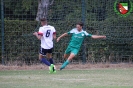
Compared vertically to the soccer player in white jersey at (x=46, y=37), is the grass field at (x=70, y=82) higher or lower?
lower

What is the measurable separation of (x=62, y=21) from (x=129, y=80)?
645 centimetres

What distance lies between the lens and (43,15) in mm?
19984

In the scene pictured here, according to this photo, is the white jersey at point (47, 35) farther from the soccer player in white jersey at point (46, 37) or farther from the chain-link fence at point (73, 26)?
the chain-link fence at point (73, 26)

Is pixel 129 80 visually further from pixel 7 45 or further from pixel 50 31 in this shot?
pixel 7 45

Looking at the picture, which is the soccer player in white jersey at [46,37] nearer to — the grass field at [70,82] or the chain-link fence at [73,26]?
the grass field at [70,82]

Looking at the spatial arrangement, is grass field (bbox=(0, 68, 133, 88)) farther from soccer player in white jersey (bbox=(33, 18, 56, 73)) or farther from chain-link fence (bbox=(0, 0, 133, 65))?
chain-link fence (bbox=(0, 0, 133, 65))

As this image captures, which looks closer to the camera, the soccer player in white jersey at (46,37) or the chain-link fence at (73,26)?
the soccer player in white jersey at (46,37)

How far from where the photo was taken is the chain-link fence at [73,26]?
1969 cm

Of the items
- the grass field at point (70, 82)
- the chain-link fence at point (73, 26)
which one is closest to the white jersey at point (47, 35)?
the grass field at point (70, 82)

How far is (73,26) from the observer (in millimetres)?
19891

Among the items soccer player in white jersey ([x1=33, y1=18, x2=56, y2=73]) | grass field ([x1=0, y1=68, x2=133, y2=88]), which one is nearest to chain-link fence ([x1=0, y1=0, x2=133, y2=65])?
soccer player in white jersey ([x1=33, y1=18, x2=56, y2=73])

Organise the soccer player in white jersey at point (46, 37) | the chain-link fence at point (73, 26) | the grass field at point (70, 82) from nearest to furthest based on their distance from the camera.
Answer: the grass field at point (70, 82), the soccer player in white jersey at point (46, 37), the chain-link fence at point (73, 26)

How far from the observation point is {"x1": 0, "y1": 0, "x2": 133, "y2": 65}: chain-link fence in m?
19.7

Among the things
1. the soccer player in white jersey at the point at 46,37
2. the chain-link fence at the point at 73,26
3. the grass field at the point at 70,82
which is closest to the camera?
the grass field at the point at 70,82
